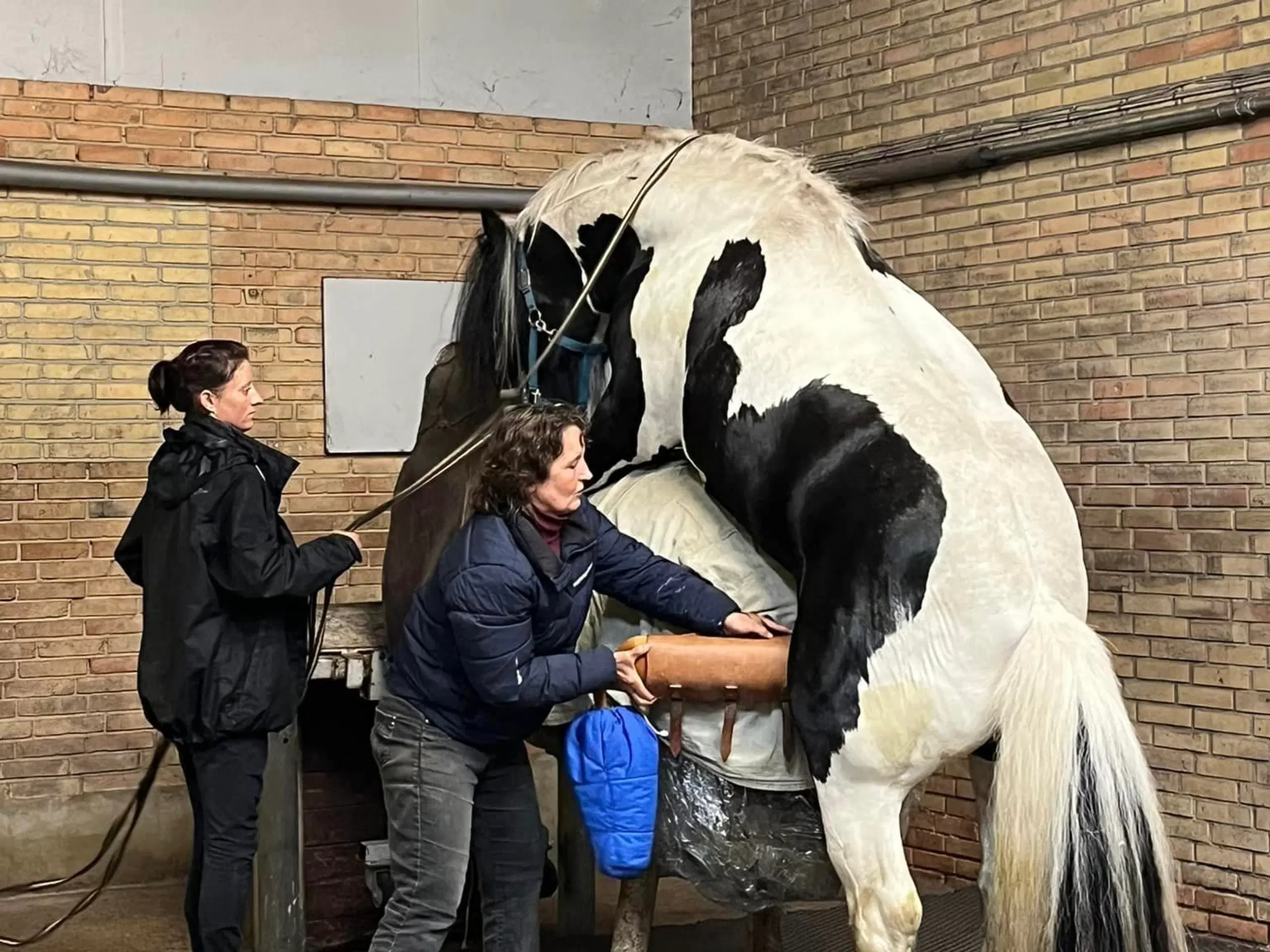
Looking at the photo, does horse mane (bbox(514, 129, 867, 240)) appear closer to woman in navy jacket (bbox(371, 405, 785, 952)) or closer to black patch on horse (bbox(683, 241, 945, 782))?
black patch on horse (bbox(683, 241, 945, 782))

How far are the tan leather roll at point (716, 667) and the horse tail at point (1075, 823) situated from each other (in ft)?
1.94

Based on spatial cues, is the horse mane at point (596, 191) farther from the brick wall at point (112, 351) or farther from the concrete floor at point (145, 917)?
the brick wall at point (112, 351)

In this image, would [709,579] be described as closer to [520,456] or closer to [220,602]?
[520,456]

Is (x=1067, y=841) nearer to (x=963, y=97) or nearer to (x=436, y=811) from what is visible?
(x=436, y=811)

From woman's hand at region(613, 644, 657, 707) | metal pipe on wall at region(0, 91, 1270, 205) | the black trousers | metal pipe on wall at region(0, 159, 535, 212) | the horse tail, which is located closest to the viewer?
the horse tail

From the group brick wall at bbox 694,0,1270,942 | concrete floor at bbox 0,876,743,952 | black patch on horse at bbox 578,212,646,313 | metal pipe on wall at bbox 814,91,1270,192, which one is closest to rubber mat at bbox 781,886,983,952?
concrete floor at bbox 0,876,743,952

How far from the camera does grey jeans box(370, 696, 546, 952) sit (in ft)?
10.6

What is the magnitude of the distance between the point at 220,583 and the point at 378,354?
10.3 feet

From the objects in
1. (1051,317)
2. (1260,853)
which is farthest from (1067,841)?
(1051,317)

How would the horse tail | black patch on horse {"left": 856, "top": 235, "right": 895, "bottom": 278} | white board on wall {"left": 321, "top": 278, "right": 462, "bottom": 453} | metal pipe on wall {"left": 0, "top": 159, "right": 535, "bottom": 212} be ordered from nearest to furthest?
the horse tail, black patch on horse {"left": 856, "top": 235, "right": 895, "bottom": 278}, metal pipe on wall {"left": 0, "top": 159, "right": 535, "bottom": 212}, white board on wall {"left": 321, "top": 278, "right": 462, "bottom": 453}

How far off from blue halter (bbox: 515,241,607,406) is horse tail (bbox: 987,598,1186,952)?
152cm

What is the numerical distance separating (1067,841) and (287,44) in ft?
16.2

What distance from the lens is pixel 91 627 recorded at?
5996 mm

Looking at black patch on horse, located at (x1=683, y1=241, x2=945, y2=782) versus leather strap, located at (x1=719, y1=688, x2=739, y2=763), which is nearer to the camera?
black patch on horse, located at (x1=683, y1=241, x2=945, y2=782)
